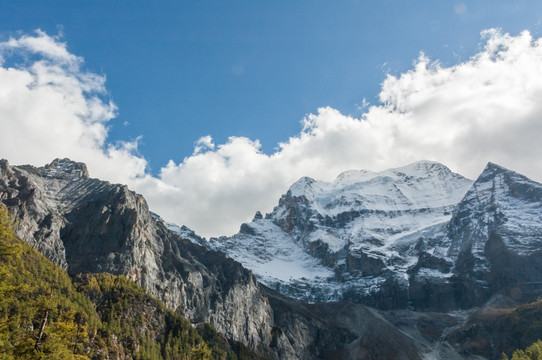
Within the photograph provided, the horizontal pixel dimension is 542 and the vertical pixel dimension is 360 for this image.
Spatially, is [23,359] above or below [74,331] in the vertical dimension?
below

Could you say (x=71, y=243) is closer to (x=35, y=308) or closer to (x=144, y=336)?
(x=144, y=336)

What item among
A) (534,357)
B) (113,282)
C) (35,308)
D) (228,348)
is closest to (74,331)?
(35,308)

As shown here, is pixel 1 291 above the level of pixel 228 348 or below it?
below

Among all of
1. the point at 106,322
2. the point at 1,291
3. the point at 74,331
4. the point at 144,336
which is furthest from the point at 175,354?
the point at 1,291

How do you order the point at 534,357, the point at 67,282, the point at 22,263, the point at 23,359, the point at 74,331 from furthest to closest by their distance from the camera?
1. the point at 67,282
2. the point at 22,263
3. the point at 534,357
4. the point at 74,331
5. the point at 23,359

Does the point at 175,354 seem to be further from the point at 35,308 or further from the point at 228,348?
the point at 35,308

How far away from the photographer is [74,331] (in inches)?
1832

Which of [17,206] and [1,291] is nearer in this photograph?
[1,291]

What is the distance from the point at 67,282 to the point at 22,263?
55.2 feet

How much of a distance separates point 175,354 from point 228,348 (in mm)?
38680

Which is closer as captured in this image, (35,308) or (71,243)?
(35,308)

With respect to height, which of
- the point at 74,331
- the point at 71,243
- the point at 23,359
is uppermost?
the point at 71,243

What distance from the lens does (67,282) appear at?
159 meters

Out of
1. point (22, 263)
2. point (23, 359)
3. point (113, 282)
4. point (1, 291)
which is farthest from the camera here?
point (113, 282)
